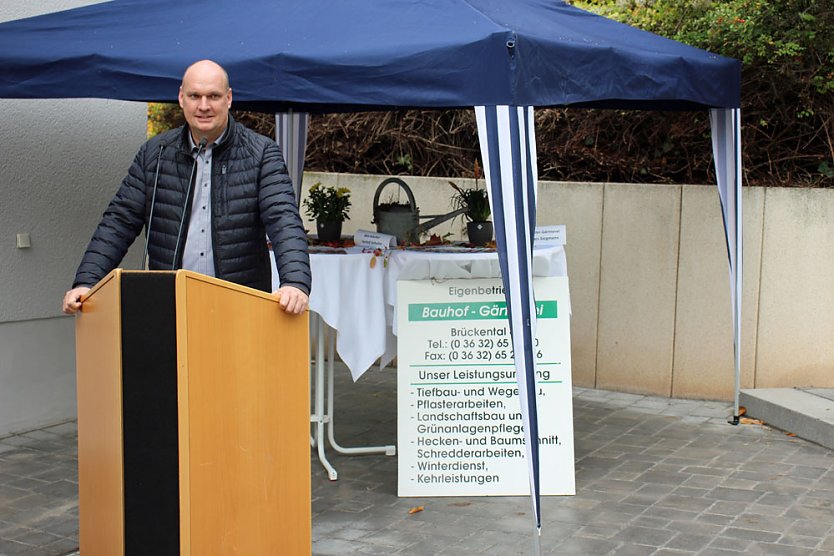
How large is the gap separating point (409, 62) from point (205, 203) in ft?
3.67

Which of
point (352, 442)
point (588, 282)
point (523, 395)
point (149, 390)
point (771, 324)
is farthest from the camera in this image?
point (588, 282)

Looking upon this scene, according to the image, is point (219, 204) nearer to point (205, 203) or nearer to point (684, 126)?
point (205, 203)

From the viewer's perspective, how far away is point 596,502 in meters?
5.11

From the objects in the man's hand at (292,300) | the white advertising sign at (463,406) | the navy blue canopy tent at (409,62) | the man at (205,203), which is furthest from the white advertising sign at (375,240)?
the man's hand at (292,300)

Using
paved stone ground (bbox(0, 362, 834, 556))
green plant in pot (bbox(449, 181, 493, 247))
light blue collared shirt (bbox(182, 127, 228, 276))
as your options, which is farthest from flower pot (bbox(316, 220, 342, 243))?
light blue collared shirt (bbox(182, 127, 228, 276))

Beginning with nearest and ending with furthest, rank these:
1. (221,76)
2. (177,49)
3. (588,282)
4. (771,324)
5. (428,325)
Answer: (221,76) < (177,49) < (428,325) < (771,324) < (588,282)

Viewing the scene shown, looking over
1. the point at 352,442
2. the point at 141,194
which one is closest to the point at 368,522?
the point at 352,442

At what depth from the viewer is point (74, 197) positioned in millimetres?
6566

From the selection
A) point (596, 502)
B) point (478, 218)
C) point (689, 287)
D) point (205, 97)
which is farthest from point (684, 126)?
point (205, 97)

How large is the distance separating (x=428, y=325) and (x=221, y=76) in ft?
6.61

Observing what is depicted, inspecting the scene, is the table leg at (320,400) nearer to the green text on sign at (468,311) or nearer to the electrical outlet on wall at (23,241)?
the green text on sign at (468,311)

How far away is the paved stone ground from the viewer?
4.56 metres

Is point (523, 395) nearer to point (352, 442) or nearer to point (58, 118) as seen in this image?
point (352, 442)

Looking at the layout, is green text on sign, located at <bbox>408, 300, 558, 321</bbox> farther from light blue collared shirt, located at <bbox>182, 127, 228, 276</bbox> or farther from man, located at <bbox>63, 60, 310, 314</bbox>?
light blue collared shirt, located at <bbox>182, 127, 228, 276</bbox>
